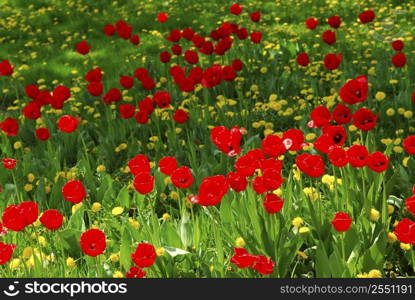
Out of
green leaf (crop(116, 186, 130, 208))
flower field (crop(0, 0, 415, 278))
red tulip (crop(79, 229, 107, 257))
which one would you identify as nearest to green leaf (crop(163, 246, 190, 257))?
flower field (crop(0, 0, 415, 278))

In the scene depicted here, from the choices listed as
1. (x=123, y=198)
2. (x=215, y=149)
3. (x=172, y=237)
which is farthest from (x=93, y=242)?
(x=215, y=149)

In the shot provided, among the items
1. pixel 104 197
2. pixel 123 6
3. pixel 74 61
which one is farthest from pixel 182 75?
pixel 123 6

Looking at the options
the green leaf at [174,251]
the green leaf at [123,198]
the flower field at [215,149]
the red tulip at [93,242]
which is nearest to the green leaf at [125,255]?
the flower field at [215,149]

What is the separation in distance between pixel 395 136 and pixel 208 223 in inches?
73.1

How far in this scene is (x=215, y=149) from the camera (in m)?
4.35

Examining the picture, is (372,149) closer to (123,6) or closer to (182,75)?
(182,75)

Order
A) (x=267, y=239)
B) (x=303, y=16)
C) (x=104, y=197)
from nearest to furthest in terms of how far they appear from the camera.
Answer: (x=267, y=239), (x=104, y=197), (x=303, y=16)

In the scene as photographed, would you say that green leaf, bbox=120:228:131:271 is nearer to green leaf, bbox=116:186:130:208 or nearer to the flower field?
the flower field

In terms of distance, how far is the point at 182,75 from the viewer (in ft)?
15.0

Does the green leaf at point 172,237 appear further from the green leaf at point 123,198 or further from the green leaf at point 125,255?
the green leaf at point 123,198

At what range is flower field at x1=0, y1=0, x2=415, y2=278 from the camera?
2680 millimetres

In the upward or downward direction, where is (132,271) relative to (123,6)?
upward

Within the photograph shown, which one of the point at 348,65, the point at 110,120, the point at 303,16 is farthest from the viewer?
the point at 303,16

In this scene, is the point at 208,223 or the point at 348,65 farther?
the point at 348,65
